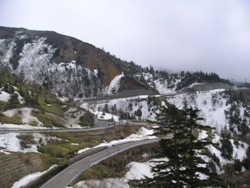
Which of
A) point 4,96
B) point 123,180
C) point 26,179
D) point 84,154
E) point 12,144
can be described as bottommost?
point 123,180

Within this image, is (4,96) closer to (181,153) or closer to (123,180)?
(123,180)

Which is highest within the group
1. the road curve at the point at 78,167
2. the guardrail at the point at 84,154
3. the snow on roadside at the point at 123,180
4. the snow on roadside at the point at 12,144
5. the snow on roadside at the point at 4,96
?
the snow on roadside at the point at 4,96

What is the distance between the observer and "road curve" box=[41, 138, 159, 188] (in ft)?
123

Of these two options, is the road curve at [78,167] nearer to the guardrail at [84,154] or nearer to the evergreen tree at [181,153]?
the guardrail at [84,154]

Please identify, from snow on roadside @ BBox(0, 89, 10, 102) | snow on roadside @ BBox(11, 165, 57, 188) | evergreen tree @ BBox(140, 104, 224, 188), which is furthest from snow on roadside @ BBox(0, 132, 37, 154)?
evergreen tree @ BBox(140, 104, 224, 188)

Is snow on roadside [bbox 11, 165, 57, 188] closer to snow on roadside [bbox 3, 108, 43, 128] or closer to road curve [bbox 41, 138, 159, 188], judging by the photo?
road curve [bbox 41, 138, 159, 188]

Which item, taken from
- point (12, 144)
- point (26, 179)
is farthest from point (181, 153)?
point (12, 144)

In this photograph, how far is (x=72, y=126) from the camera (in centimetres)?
7731

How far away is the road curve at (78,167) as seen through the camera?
37378mm

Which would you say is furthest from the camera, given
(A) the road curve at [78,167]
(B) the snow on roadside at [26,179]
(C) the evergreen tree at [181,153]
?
(A) the road curve at [78,167]

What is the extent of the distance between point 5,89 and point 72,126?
1658 centimetres

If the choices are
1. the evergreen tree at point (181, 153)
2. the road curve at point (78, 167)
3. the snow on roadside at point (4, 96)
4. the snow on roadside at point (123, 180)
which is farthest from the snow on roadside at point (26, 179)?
the snow on roadside at point (4, 96)

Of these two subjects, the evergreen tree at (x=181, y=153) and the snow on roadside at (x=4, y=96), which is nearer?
the evergreen tree at (x=181, y=153)

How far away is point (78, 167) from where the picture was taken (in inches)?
1802
